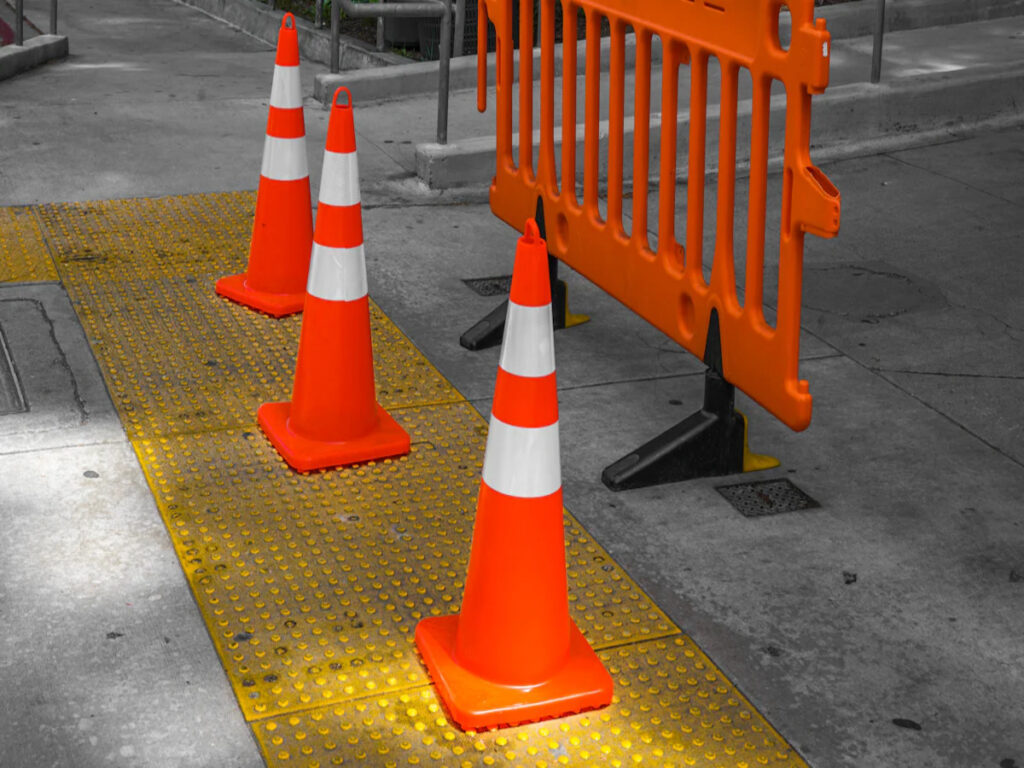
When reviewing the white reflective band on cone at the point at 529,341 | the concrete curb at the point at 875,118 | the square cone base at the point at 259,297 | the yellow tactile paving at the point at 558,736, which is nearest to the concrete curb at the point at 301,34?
the concrete curb at the point at 875,118

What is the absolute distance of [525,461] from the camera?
292cm

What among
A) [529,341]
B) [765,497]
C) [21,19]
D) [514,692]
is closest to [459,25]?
[21,19]

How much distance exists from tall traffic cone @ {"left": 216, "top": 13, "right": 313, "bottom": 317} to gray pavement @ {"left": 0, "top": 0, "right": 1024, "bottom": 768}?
1.31 feet

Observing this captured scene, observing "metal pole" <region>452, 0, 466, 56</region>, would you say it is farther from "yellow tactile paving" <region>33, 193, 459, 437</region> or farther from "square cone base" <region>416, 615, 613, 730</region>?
"square cone base" <region>416, 615, 613, 730</region>

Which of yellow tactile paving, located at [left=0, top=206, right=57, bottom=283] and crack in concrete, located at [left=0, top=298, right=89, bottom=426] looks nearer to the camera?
crack in concrete, located at [left=0, top=298, right=89, bottom=426]

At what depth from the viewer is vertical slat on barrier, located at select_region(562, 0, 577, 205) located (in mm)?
4457

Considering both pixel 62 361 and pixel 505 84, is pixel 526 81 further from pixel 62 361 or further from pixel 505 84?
pixel 62 361

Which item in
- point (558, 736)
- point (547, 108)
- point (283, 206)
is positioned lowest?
point (558, 736)

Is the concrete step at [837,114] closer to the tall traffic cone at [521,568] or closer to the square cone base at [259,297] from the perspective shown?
the square cone base at [259,297]

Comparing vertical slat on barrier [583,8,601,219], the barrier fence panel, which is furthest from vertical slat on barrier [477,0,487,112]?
vertical slat on barrier [583,8,601,219]

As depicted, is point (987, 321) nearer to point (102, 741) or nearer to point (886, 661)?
point (886, 661)

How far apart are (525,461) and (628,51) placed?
6314 millimetres

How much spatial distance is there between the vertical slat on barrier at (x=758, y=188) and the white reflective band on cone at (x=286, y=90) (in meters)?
1.82

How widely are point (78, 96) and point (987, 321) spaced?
5.67m
